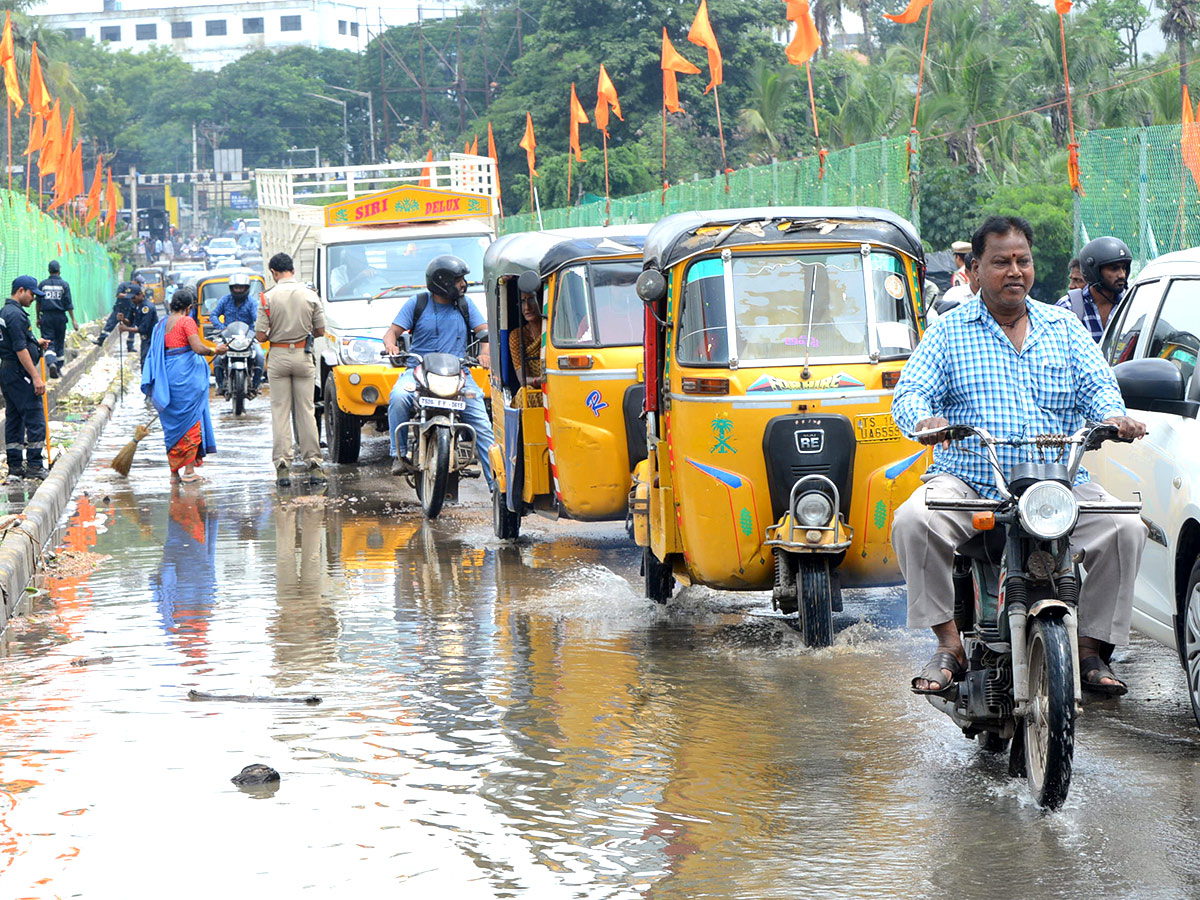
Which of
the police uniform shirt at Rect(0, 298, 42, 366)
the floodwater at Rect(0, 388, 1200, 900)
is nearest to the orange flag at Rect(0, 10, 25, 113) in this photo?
the police uniform shirt at Rect(0, 298, 42, 366)

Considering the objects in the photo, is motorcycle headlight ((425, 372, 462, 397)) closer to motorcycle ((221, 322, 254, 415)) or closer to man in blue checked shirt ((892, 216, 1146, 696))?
man in blue checked shirt ((892, 216, 1146, 696))

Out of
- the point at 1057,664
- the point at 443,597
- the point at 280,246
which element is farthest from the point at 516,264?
the point at 280,246

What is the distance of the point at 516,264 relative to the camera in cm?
1104

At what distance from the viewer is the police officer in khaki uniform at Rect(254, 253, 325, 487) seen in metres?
14.7

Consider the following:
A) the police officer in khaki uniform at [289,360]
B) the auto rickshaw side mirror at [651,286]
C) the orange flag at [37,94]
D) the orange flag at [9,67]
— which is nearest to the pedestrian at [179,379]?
the police officer in khaki uniform at [289,360]

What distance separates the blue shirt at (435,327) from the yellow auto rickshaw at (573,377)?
1910 millimetres

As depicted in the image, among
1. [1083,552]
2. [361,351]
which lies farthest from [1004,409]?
[361,351]

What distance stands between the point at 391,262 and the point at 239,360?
19.9 ft

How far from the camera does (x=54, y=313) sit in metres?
25.8

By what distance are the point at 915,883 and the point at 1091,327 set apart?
6107 millimetres

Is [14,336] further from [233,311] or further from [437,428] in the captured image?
[233,311]

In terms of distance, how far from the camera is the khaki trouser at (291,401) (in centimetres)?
1488

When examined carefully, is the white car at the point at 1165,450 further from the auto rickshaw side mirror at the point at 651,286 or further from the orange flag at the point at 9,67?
the orange flag at the point at 9,67

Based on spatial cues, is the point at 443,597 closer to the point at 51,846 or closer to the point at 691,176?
the point at 51,846
